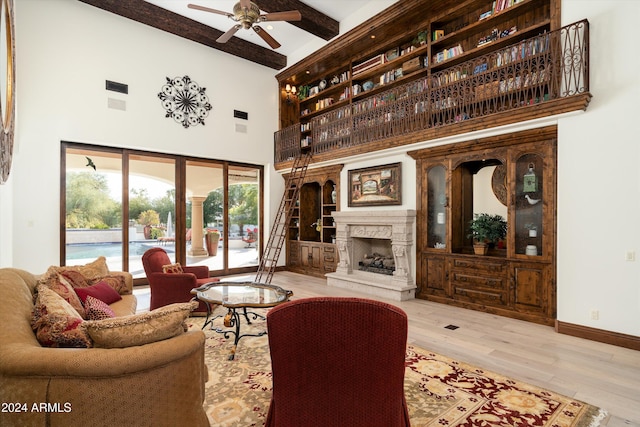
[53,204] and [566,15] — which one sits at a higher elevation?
[566,15]

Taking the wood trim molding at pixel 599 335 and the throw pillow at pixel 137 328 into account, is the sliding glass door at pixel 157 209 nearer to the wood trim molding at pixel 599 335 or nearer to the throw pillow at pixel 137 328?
the throw pillow at pixel 137 328

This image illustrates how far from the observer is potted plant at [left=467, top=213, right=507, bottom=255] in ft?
16.5

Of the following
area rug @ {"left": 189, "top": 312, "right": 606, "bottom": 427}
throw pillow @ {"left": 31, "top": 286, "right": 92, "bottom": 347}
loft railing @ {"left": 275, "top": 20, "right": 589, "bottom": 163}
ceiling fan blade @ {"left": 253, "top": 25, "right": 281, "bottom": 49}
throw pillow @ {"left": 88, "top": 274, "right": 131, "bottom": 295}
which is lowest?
area rug @ {"left": 189, "top": 312, "right": 606, "bottom": 427}

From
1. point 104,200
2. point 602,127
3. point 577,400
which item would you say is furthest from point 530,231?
point 104,200

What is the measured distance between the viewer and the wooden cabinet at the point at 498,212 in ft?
14.3

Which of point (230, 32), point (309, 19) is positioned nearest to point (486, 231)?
point (230, 32)

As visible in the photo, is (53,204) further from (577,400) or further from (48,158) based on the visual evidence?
(577,400)

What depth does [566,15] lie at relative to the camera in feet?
13.7

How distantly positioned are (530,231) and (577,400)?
2.56 metres

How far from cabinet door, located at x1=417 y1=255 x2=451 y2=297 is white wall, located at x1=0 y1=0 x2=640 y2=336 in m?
1.08

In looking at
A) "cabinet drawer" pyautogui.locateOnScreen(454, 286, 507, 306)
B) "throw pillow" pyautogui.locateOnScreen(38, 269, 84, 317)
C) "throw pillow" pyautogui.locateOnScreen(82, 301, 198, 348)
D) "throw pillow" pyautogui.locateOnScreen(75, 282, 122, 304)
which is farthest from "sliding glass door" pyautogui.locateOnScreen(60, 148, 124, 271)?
"cabinet drawer" pyautogui.locateOnScreen(454, 286, 507, 306)

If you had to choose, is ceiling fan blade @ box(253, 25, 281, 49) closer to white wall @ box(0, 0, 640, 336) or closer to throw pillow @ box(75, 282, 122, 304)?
white wall @ box(0, 0, 640, 336)

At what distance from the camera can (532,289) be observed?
4.44 metres

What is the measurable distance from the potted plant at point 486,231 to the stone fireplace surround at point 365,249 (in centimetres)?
110
